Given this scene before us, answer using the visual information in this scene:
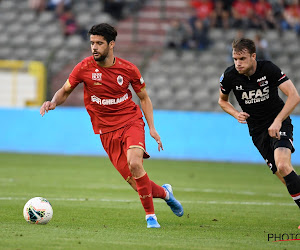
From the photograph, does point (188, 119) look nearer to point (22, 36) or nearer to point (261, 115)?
point (22, 36)

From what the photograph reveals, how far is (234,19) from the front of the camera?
23094mm

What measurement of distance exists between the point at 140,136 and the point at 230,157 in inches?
437

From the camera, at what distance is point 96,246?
6.31 m

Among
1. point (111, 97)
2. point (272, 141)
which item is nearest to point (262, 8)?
point (272, 141)

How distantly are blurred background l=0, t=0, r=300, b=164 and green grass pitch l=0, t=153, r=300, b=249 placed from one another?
2161 millimetres

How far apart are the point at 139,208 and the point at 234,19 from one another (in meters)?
14.5

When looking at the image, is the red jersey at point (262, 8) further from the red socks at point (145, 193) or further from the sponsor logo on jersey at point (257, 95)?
the red socks at point (145, 193)

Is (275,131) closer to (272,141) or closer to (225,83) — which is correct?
(272,141)

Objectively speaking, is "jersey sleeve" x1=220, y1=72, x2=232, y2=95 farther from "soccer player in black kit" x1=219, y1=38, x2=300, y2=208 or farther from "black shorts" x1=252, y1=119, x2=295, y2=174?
"black shorts" x1=252, y1=119, x2=295, y2=174

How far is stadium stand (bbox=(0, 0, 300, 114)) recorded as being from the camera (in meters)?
20.6

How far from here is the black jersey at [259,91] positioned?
8.16m

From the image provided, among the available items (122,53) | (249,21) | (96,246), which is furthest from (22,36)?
(96,246)

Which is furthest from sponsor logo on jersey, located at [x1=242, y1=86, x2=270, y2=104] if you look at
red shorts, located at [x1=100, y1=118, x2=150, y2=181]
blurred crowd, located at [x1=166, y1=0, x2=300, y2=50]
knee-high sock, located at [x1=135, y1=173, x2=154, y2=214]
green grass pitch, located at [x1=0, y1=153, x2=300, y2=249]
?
blurred crowd, located at [x1=166, y1=0, x2=300, y2=50]

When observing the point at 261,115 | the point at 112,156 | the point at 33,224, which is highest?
the point at 261,115
